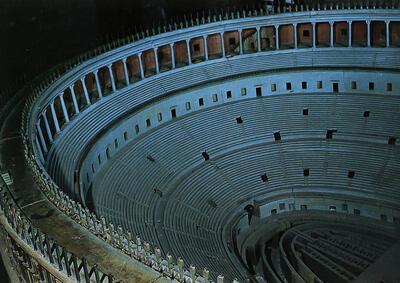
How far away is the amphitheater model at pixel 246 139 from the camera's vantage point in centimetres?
3462

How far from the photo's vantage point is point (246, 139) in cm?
4281

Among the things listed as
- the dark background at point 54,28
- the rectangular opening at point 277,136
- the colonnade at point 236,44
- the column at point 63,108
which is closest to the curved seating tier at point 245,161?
the rectangular opening at point 277,136

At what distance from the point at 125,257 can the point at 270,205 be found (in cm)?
2238

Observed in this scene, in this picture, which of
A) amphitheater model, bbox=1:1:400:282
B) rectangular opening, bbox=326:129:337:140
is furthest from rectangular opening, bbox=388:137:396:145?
rectangular opening, bbox=326:129:337:140

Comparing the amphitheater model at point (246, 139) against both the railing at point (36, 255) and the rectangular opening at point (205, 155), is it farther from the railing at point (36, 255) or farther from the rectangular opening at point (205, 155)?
the railing at point (36, 255)

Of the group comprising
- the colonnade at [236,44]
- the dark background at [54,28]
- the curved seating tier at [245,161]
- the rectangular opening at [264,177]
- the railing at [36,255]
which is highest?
the dark background at [54,28]

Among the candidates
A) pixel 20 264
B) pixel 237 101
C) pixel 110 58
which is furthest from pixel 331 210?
pixel 20 264

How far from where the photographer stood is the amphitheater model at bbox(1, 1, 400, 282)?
114ft

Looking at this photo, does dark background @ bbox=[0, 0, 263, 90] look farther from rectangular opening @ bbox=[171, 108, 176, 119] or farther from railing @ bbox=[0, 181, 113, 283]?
railing @ bbox=[0, 181, 113, 283]

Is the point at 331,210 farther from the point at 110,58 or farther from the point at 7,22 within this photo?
the point at 7,22

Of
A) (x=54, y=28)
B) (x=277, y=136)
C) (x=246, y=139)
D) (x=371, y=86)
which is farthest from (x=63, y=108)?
(x=371, y=86)

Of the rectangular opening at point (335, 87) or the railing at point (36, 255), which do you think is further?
the rectangular opening at point (335, 87)

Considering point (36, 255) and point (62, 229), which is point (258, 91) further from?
point (36, 255)

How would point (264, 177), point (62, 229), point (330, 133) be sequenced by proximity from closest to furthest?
point (62, 229)
point (264, 177)
point (330, 133)
